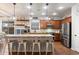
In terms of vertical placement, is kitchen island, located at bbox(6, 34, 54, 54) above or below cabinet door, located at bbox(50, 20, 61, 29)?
below

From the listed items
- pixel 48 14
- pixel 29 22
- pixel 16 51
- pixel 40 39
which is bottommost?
pixel 16 51

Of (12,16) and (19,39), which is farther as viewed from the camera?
(12,16)

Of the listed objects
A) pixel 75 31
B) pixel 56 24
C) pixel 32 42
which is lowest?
pixel 32 42

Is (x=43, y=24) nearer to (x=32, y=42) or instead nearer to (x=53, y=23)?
(x=53, y=23)

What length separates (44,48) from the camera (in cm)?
550

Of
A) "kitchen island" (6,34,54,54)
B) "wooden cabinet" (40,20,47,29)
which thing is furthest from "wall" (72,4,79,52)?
"wooden cabinet" (40,20,47,29)

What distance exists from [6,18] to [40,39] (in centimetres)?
349

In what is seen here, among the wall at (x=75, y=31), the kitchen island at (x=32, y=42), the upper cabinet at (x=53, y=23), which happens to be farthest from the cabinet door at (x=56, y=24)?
the kitchen island at (x=32, y=42)

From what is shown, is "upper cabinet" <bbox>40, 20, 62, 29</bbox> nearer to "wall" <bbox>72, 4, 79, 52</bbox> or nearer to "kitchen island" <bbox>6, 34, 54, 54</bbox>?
"wall" <bbox>72, 4, 79, 52</bbox>

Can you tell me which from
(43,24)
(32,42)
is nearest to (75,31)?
(32,42)

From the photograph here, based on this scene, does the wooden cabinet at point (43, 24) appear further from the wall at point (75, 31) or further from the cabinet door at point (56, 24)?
the wall at point (75, 31)

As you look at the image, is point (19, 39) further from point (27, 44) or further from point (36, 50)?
point (36, 50)
